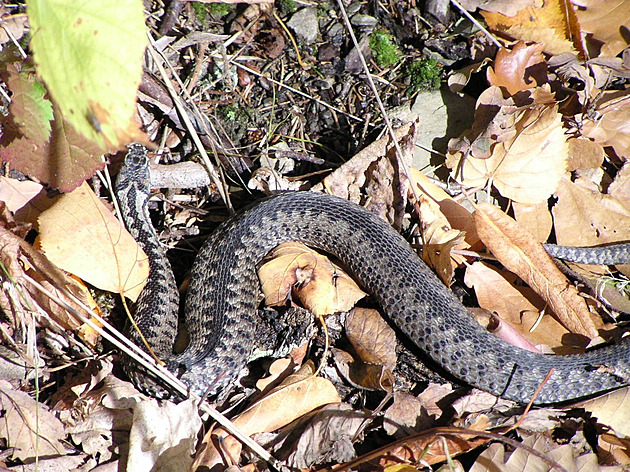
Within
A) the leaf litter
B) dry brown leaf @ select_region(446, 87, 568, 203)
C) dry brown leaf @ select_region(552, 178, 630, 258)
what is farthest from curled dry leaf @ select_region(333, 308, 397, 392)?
dry brown leaf @ select_region(552, 178, 630, 258)

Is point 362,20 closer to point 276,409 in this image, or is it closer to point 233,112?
point 233,112

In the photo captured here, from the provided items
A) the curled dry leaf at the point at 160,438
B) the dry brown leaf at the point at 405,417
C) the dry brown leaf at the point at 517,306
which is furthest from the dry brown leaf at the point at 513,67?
the curled dry leaf at the point at 160,438

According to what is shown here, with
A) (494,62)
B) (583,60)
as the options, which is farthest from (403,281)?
(583,60)

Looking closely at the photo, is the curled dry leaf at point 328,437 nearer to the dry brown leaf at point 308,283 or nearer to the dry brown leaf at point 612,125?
the dry brown leaf at point 308,283

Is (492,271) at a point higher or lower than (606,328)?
higher

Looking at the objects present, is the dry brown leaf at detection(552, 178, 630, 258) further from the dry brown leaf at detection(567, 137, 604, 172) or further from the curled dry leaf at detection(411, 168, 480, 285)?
the curled dry leaf at detection(411, 168, 480, 285)

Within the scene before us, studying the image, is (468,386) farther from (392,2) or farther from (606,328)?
(392,2)

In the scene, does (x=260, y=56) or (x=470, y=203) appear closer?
(x=470, y=203)

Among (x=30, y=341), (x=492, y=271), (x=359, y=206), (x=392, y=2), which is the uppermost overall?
(x=392, y=2)
